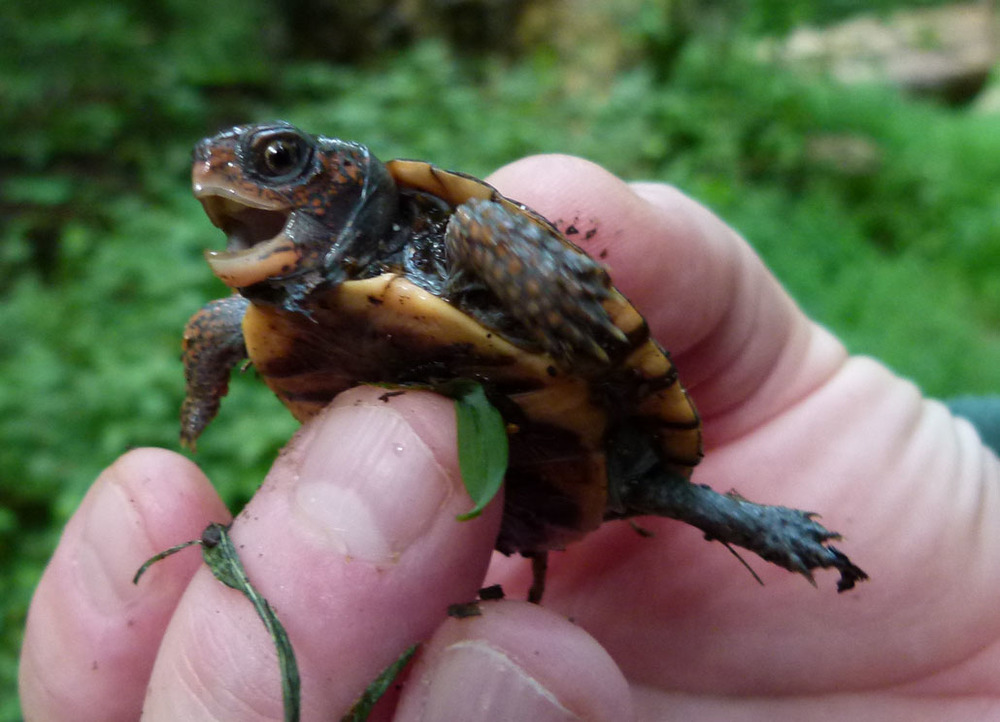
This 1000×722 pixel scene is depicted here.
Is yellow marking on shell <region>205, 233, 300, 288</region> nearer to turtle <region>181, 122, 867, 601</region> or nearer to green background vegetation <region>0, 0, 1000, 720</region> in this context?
turtle <region>181, 122, 867, 601</region>

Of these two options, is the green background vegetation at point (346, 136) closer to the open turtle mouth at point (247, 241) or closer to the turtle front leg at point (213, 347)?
the turtle front leg at point (213, 347)

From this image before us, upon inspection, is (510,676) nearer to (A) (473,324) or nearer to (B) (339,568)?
(B) (339,568)

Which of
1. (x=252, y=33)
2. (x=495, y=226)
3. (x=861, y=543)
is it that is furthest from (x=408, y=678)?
(x=252, y=33)

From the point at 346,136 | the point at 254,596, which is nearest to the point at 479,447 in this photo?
the point at 254,596

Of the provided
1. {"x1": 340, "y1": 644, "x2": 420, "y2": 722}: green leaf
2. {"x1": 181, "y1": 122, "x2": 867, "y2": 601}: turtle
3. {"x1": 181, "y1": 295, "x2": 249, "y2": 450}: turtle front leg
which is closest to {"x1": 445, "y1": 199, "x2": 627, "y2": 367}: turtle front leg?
{"x1": 181, "y1": 122, "x2": 867, "y2": 601}: turtle

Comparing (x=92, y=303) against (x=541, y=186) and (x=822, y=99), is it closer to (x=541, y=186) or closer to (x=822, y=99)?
(x=541, y=186)

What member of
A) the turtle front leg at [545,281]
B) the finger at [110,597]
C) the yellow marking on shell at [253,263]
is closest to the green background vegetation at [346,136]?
the finger at [110,597]
